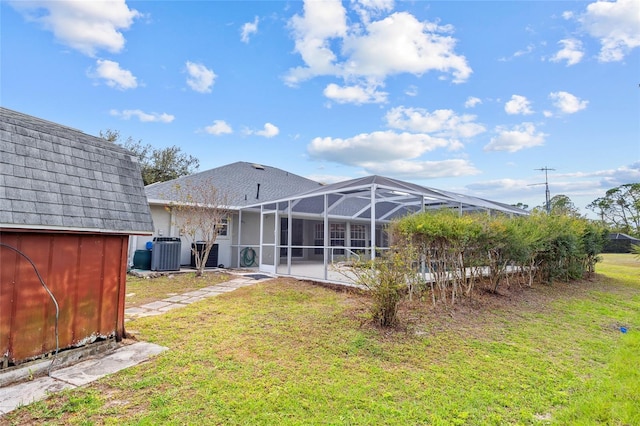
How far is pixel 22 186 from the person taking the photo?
3.31 metres

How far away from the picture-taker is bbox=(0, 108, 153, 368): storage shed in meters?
3.17

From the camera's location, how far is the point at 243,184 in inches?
600

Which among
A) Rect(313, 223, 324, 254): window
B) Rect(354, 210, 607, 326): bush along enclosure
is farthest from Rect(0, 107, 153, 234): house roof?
Rect(313, 223, 324, 254): window

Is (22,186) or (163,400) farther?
(22,186)

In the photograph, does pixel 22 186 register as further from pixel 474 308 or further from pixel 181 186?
pixel 181 186

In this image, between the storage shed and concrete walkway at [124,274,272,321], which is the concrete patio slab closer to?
the storage shed

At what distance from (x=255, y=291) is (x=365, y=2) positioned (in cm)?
915

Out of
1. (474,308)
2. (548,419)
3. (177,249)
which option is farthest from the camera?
(177,249)

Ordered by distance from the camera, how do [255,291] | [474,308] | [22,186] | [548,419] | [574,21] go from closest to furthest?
1. [548,419]
2. [22,186]
3. [474,308]
4. [255,291]
5. [574,21]

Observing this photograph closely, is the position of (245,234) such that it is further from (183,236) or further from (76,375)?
(76,375)

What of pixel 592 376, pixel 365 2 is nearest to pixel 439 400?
pixel 592 376

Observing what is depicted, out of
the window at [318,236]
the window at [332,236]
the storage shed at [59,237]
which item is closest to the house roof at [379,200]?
the window at [332,236]

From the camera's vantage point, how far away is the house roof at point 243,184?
12.3 m

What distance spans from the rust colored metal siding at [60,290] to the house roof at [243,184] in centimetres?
771
